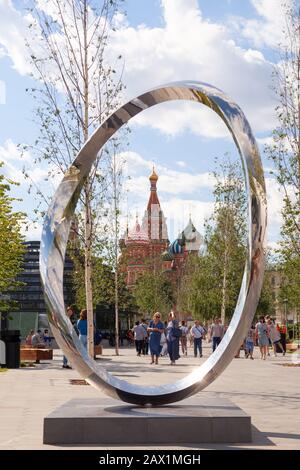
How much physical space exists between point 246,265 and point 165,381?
26.2 ft

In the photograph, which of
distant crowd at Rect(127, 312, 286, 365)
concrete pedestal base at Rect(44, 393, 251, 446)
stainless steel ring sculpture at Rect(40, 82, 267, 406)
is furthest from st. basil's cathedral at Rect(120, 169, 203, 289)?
concrete pedestal base at Rect(44, 393, 251, 446)

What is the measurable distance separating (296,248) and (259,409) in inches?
557

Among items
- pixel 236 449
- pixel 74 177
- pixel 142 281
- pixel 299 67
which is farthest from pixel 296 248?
pixel 142 281

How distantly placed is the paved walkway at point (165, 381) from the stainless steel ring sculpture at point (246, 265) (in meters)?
0.98

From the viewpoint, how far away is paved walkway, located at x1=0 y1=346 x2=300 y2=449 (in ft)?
26.6

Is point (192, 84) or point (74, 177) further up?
point (192, 84)

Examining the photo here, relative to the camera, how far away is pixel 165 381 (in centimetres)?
1584

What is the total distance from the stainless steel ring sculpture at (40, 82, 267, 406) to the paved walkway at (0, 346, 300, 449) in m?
0.98

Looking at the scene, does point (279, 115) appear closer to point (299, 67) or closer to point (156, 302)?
point (299, 67)

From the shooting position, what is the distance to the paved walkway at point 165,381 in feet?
26.6

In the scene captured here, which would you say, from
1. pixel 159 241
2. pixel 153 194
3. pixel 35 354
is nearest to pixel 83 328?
pixel 35 354

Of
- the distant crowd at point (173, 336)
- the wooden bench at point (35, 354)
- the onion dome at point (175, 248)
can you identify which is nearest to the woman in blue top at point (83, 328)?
the distant crowd at point (173, 336)

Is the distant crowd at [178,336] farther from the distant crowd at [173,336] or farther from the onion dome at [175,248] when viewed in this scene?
the onion dome at [175,248]

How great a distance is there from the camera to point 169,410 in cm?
845
